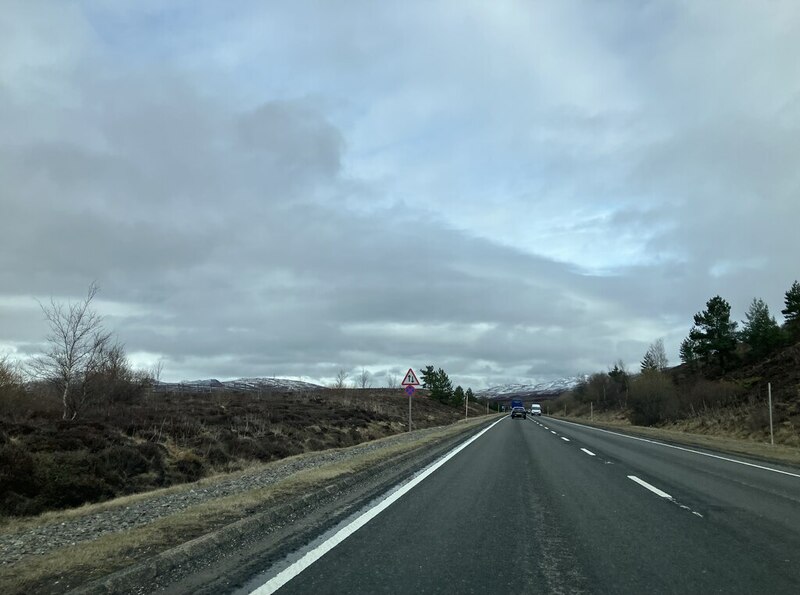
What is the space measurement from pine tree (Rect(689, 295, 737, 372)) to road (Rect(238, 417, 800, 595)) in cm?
5735

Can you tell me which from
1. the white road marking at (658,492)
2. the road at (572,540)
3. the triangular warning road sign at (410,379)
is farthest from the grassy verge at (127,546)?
the triangular warning road sign at (410,379)

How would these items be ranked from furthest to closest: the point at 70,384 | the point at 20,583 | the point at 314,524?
the point at 70,384 < the point at 314,524 < the point at 20,583

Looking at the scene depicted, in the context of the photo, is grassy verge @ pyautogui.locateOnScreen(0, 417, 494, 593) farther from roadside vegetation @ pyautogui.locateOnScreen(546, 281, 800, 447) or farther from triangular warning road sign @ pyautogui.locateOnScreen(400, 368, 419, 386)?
roadside vegetation @ pyautogui.locateOnScreen(546, 281, 800, 447)

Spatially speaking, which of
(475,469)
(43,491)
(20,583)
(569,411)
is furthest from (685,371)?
(20,583)

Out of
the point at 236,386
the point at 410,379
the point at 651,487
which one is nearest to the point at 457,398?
the point at 236,386

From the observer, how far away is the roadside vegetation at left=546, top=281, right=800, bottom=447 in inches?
1550

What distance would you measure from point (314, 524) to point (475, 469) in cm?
803

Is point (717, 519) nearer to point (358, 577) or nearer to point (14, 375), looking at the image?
point (358, 577)

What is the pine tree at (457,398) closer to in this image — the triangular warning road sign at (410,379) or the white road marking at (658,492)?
the triangular warning road sign at (410,379)

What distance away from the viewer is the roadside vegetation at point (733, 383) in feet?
129

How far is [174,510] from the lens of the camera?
9.31 m

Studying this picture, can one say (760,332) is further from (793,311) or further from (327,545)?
(327,545)

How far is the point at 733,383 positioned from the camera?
54.8 m

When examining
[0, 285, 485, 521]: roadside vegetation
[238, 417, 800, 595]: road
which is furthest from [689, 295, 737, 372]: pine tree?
[238, 417, 800, 595]: road
